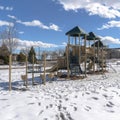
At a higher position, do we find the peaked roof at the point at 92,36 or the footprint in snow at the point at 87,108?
the peaked roof at the point at 92,36

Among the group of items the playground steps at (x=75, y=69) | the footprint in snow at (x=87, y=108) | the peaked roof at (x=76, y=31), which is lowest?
the footprint in snow at (x=87, y=108)

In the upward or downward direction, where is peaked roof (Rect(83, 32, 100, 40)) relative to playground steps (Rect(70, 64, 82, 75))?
upward

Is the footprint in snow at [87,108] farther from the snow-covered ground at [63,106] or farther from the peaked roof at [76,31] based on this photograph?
the peaked roof at [76,31]

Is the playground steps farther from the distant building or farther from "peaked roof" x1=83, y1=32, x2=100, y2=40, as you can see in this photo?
the distant building

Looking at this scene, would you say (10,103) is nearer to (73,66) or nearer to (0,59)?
(73,66)

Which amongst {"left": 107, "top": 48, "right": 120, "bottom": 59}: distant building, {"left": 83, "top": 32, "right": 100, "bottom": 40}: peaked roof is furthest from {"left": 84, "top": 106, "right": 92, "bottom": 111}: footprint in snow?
{"left": 107, "top": 48, "right": 120, "bottom": 59}: distant building

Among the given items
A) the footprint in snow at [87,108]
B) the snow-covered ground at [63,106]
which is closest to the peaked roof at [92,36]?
the snow-covered ground at [63,106]

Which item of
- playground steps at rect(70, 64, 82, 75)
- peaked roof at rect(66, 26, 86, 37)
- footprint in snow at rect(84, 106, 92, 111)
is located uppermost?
peaked roof at rect(66, 26, 86, 37)

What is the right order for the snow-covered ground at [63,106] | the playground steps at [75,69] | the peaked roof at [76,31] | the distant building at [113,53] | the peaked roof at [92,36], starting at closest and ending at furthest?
the snow-covered ground at [63,106] < the playground steps at [75,69] < the peaked roof at [76,31] < the peaked roof at [92,36] < the distant building at [113,53]

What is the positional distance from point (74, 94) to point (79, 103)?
1709 mm

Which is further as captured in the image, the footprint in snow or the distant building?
the distant building

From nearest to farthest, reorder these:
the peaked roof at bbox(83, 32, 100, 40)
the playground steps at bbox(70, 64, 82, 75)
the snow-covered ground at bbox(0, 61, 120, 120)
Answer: the snow-covered ground at bbox(0, 61, 120, 120) < the playground steps at bbox(70, 64, 82, 75) < the peaked roof at bbox(83, 32, 100, 40)

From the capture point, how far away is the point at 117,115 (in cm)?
916

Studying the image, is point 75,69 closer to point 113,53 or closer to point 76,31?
point 76,31
